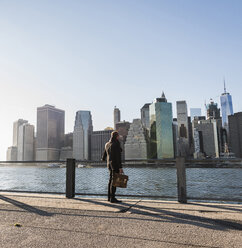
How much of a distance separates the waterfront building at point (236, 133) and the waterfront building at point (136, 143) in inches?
2320

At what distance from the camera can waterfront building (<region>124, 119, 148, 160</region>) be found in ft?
559

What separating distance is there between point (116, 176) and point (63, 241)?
302cm

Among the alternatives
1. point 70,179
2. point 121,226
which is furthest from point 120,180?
point 121,226

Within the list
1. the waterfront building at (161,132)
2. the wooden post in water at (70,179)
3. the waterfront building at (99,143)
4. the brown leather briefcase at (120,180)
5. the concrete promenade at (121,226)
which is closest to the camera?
the concrete promenade at (121,226)

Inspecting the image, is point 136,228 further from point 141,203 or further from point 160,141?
point 160,141

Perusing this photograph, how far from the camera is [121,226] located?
3951mm

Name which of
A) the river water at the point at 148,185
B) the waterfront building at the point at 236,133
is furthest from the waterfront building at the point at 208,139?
the river water at the point at 148,185

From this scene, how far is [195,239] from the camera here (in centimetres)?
334

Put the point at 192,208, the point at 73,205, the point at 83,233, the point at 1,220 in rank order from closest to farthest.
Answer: the point at 83,233 < the point at 1,220 < the point at 192,208 < the point at 73,205

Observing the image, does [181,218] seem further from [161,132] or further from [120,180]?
[161,132]

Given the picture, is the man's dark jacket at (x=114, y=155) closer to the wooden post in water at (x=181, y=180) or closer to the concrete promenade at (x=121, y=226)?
the concrete promenade at (x=121, y=226)

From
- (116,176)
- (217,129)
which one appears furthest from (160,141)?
(116,176)

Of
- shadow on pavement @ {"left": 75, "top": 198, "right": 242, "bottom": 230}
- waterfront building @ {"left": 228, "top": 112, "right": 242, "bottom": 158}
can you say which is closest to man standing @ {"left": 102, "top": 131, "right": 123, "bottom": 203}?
shadow on pavement @ {"left": 75, "top": 198, "right": 242, "bottom": 230}

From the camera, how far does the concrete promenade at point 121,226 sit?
3.26m
